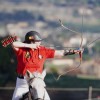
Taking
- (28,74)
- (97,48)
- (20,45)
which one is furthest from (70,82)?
(28,74)

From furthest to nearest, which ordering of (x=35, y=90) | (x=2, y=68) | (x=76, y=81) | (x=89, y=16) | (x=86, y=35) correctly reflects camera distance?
(x=89, y=16) < (x=86, y=35) < (x=76, y=81) < (x=2, y=68) < (x=35, y=90)

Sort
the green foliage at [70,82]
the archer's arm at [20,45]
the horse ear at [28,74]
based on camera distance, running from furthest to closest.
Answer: the green foliage at [70,82] → the archer's arm at [20,45] → the horse ear at [28,74]

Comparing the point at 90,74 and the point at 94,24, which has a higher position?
the point at 94,24

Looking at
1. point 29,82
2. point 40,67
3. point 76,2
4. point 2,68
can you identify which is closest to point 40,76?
point 29,82

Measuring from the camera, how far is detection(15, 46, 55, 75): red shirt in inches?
241

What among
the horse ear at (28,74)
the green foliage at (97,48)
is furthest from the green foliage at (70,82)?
the horse ear at (28,74)

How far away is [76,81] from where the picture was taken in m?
26.5

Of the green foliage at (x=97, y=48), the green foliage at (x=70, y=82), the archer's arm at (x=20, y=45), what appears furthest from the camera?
the green foliage at (x=97, y=48)

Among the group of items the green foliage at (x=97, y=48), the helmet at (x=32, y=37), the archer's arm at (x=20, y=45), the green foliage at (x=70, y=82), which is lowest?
the green foliage at (x=70, y=82)

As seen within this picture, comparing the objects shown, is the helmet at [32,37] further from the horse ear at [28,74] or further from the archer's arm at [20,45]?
the horse ear at [28,74]

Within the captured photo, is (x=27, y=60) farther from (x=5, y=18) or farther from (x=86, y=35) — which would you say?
(x=5, y=18)

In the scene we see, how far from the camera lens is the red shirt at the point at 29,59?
6133 mm

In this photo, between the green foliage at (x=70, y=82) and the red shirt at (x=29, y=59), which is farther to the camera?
the green foliage at (x=70, y=82)

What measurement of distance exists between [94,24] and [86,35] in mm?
1851
